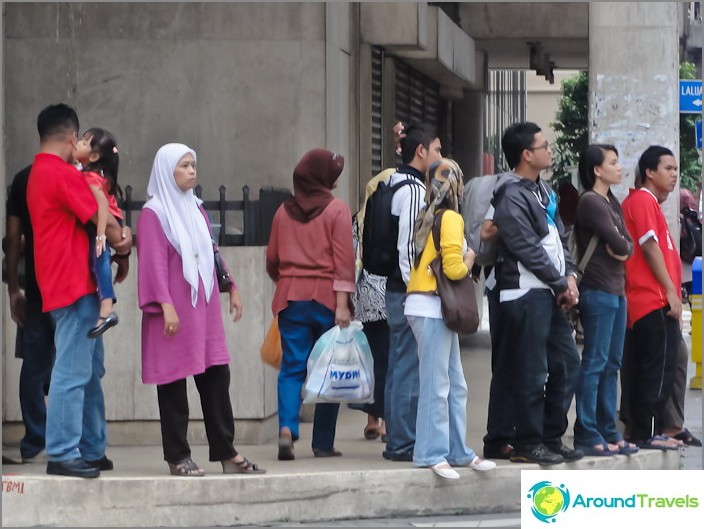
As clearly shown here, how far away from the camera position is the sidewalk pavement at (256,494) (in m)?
7.32

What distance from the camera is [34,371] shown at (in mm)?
7984

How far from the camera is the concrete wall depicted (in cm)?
1039

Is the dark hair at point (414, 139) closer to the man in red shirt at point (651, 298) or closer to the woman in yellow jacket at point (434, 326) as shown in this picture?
the woman in yellow jacket at point (434, 326)

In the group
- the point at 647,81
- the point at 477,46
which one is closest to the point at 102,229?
the point at 647,81

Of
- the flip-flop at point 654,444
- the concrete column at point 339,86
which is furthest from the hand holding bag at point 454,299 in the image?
the concrete column at point 339,86

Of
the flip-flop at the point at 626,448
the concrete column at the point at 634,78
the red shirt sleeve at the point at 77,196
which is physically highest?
the concrete column at the point at 634,78

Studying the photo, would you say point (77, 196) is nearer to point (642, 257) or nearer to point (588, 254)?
point (588, 254)

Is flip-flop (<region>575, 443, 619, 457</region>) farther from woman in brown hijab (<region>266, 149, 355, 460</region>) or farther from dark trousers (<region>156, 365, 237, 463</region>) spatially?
dark trousers (<region>156, 365, 237, 463</region>)

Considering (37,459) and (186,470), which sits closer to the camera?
(186,470)

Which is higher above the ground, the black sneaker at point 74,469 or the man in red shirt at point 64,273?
the man in red shirt at point 64,273

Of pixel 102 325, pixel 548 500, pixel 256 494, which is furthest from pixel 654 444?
pixel 102 325

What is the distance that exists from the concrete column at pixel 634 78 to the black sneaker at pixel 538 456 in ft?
7.93

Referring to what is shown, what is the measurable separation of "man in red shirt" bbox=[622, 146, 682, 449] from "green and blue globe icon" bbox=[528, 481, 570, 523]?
2546 millimetres

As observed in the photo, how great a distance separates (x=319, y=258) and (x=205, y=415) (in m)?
1.16
